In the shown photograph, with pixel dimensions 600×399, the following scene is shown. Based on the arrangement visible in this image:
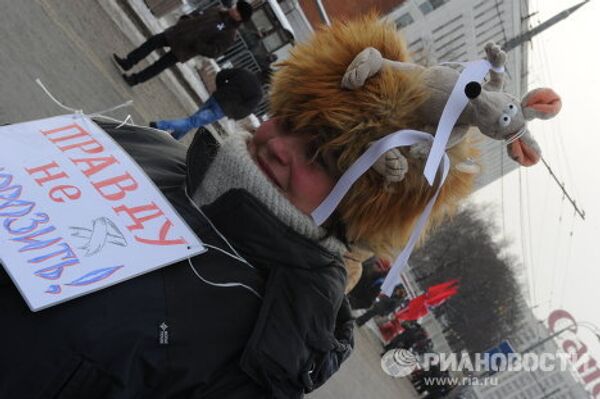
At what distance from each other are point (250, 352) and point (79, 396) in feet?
1.49

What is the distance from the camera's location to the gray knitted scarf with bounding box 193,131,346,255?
1.72 meters

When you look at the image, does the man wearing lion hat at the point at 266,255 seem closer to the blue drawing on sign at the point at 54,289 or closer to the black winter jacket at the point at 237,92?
the blue drawing on sign at the point at 54,289

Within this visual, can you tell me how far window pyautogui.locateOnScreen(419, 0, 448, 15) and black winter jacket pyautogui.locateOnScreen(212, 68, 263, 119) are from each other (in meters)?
27.1

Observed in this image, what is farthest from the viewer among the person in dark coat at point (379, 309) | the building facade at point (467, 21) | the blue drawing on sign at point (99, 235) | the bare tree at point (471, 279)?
the bare tree at point (471, 279)

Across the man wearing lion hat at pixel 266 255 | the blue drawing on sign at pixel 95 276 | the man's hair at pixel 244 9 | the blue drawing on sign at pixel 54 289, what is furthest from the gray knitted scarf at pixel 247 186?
the man's hair at pixel 244 9

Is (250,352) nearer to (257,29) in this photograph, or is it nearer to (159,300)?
(159,300)

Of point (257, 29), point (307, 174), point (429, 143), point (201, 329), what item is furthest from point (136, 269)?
point (257, 29)

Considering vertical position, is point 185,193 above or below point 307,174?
above

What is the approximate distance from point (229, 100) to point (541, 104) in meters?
4.39

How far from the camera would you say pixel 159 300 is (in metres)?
1.52

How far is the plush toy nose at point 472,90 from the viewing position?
5.82 feet

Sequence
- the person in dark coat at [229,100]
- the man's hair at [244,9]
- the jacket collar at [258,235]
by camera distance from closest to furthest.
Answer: the jacket collar at [258,235] < the person in dark coat at [229,100] < the man's hair at [244,9]

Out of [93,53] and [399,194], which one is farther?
[93,53]

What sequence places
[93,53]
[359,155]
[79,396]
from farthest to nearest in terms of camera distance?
[93,53] → [359,155] → [79,396]
